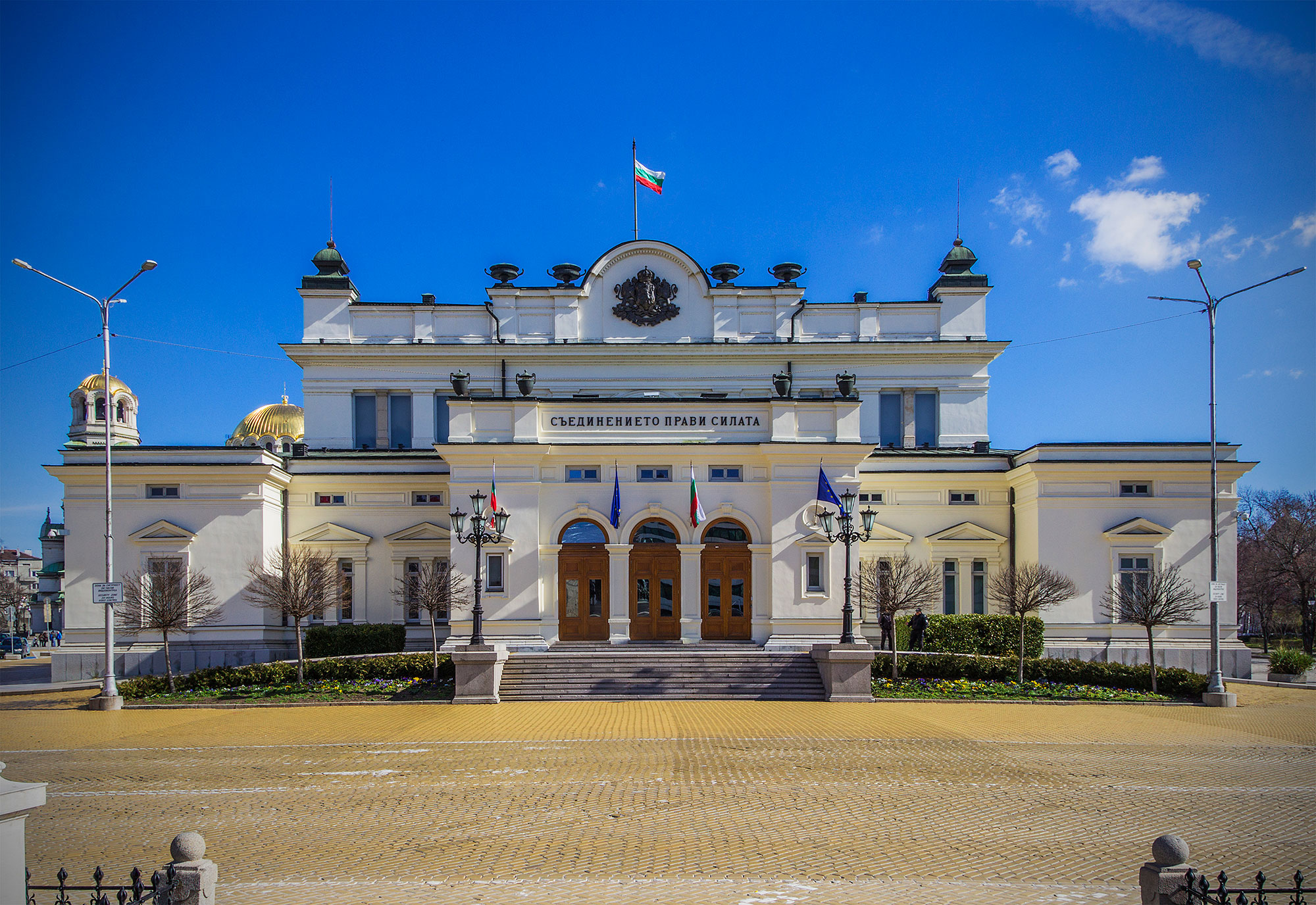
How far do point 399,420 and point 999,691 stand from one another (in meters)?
26.1

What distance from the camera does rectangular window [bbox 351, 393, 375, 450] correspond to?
38.6 meters

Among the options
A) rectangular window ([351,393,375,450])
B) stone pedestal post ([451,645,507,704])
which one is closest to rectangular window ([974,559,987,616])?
stone pedestal post ([451,645,507,704])

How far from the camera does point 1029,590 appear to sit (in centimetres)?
2805

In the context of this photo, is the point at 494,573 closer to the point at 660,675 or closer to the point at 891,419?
the point at 660,675

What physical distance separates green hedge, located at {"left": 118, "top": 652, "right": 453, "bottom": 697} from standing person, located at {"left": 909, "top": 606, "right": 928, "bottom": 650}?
49.3ft

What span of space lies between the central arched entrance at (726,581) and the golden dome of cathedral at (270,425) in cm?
3778

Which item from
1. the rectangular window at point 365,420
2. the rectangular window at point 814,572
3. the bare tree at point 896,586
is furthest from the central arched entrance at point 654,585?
the rectangular window at point 365,420

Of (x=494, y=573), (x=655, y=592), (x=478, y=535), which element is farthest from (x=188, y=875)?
(x=655, y=592)

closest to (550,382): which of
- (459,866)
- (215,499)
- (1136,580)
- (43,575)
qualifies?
(215,499)

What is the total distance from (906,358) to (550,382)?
15.4m

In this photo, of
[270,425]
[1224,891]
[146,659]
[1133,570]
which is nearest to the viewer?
[1224,891]

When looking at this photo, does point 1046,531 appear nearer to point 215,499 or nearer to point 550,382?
→ point 550,382

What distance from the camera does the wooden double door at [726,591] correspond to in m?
29.1

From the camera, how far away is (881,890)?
31.7 ft
